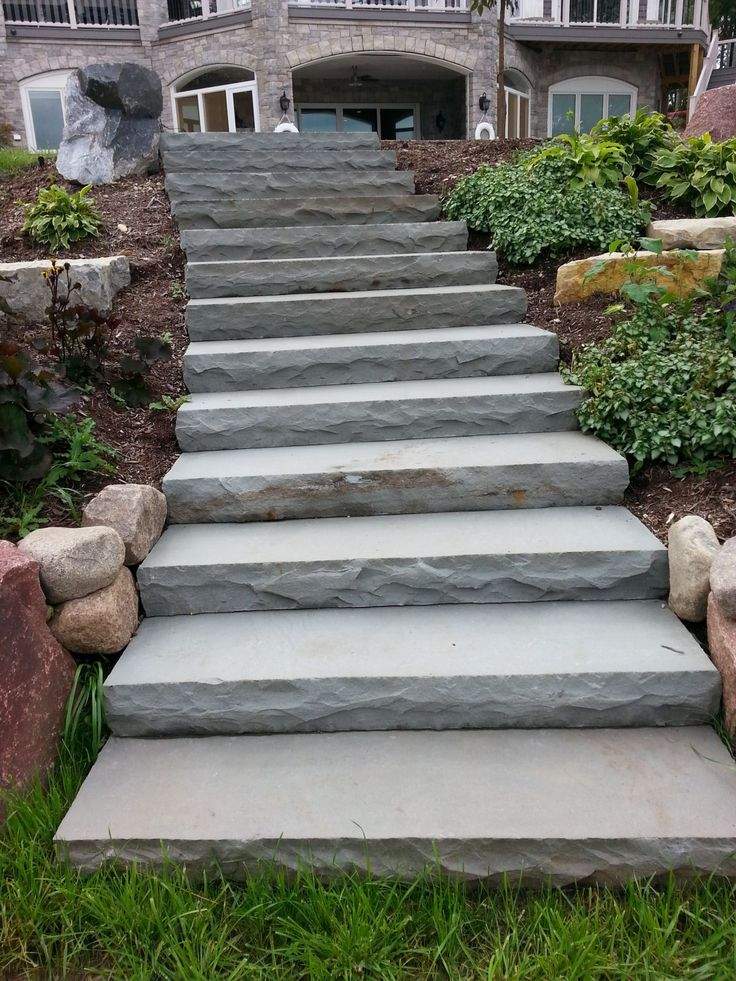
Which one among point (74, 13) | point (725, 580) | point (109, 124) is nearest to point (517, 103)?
point (74, 13)

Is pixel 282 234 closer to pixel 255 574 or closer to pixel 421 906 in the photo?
pixel 255 574

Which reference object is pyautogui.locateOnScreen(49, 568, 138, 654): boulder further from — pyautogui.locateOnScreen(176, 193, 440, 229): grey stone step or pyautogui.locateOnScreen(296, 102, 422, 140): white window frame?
pyautogui.locateOnScreen(296, 102, 422, 140): white window frame

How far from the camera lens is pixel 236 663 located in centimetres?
231

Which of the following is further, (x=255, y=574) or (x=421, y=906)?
(x=255, y=574)

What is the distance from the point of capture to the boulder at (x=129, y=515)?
8.36 feet

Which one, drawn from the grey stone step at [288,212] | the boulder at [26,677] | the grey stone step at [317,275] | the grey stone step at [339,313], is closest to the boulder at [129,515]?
the boulder at [26,677]

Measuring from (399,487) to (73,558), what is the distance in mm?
1233

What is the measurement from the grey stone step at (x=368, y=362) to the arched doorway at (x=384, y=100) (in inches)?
591

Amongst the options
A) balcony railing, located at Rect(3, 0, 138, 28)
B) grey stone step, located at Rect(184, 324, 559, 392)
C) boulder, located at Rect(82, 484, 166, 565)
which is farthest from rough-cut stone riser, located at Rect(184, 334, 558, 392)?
balcony railing, located at Rect(3, 0, 138, 28)

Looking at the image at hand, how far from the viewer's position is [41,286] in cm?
373

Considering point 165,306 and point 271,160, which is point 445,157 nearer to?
point 271,160

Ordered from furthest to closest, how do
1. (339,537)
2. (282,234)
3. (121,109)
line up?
(121,109) → (282,234) → (339,537)

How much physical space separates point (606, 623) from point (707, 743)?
464mm

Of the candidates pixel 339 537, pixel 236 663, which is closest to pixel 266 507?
pixel 339 537
